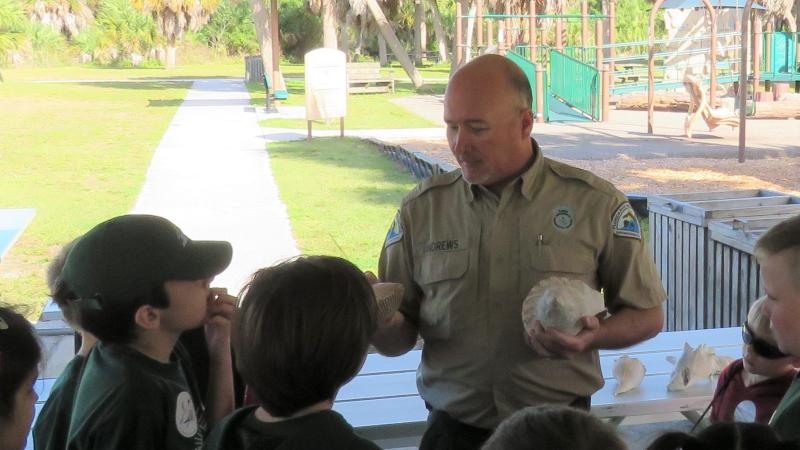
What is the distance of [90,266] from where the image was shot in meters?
2.23

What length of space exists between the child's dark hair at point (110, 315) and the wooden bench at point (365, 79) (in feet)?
105

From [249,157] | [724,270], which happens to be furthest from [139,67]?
[724,270]

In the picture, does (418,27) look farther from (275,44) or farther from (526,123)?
(526,123)

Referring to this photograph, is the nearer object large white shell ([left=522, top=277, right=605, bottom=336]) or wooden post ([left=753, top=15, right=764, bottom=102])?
large white shell ([left=522, top=277, right=605, bottom=336])

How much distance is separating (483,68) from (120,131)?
19.0 metres

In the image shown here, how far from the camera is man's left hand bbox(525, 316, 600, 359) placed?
2.51 metres

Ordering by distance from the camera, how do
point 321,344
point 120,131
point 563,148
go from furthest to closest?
point 120,131 → point 563,148 → point 321,344

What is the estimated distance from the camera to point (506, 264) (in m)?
2.79

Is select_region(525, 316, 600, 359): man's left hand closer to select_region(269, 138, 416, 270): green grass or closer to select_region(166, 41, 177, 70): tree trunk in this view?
select_region(269, 138, 416, 270): green grass

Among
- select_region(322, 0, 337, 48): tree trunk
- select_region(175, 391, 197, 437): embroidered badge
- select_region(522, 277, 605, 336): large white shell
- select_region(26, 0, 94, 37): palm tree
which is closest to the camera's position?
select_region(175, 391, 197, 437): embroidered badge

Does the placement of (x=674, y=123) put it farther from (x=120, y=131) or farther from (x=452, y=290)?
(x=452, y=290)

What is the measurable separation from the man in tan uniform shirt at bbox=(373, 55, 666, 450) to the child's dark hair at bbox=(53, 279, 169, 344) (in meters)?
0.73

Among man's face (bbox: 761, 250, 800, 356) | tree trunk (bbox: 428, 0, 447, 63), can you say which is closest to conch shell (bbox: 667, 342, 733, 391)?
Answer: man's face (bbox: 761, 250, 800, 356)

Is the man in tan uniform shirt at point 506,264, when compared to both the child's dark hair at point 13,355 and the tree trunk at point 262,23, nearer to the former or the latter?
the child's dark hair at point 13,355
